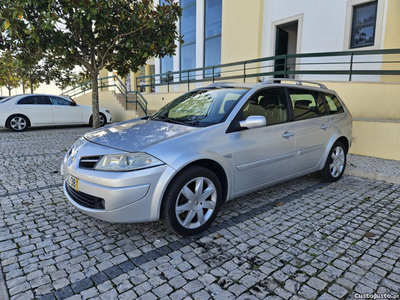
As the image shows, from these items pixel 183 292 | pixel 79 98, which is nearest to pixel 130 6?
pixel 183 292

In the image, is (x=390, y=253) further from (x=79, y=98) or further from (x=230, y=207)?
(x=79, y=98)

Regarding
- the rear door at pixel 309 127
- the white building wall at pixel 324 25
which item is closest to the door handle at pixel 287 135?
the rear door at pixel 309 127

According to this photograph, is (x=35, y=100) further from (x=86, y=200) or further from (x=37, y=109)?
(x=86, y=200)

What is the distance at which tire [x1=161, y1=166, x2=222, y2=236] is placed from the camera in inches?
115

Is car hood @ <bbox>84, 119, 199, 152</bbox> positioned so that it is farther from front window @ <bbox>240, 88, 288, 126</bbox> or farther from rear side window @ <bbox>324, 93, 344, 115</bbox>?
rear side window @ <bbox>324, 93, 344, 115</bbox>

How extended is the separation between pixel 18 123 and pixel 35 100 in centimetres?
109

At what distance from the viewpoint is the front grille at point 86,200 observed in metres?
2.93

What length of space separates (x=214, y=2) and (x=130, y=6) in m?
8.19

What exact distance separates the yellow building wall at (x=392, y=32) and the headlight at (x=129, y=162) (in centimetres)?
859

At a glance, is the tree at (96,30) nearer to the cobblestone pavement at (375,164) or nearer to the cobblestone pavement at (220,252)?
the cobblestone pavement at (220,252)

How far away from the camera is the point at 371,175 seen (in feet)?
18.1

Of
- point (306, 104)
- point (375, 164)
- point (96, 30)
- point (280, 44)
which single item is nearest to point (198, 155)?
point (306, 104)

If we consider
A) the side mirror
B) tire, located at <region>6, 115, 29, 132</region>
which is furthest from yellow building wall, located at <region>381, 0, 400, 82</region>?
tire, located at <region>6, 115, 29, 132</region>

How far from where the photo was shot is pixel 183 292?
7.57 ft
